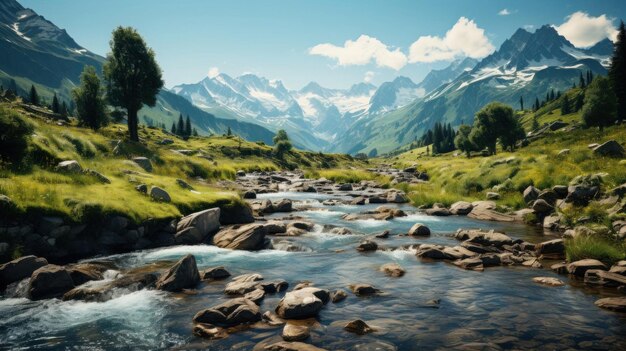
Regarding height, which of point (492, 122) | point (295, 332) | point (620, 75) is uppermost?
point (620, 75)

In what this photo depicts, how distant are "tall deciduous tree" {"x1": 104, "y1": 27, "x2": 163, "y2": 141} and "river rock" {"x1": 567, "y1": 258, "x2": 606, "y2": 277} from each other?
193 ft

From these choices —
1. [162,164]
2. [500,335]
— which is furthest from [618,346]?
[162,164]

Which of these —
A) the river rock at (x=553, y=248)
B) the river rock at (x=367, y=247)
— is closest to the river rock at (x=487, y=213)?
the river rock at (x=553, y=248)

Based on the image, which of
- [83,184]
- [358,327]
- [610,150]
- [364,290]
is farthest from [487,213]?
[83,184]

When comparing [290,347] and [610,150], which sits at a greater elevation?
[610,150]

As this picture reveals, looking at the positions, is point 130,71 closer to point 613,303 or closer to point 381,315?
point 381,315

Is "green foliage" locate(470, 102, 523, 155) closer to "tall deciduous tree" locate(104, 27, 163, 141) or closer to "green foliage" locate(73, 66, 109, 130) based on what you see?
"tall deciduous tree" locate(104, 27, 163, 141)

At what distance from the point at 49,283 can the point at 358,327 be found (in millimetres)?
12747

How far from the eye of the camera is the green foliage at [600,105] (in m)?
82.4

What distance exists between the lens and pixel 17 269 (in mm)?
15500

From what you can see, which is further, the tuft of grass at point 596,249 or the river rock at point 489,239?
the river rock at point 489,239

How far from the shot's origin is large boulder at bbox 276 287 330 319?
503 inches

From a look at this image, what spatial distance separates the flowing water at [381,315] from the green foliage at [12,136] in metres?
9.62

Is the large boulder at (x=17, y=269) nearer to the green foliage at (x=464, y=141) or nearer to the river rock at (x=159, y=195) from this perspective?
the river rock at (x=159, y=195)
